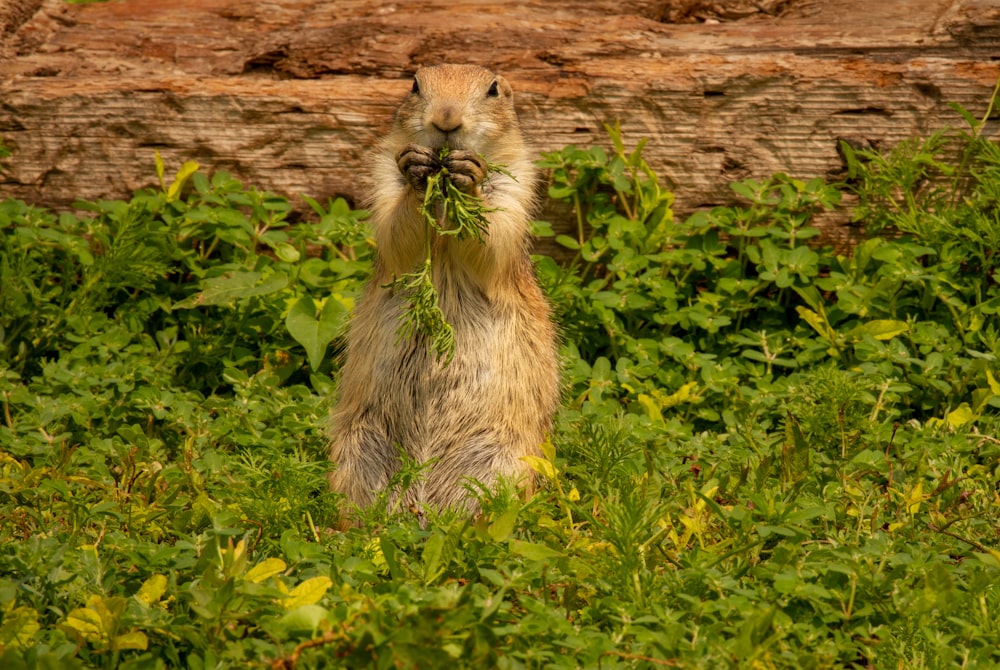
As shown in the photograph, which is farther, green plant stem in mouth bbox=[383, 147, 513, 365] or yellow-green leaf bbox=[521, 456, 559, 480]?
green plant stem in mouth bbox=[383, 147, 513, 365]

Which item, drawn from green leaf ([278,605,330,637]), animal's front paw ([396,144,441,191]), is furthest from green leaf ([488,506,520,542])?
animal's front paw ([396,144,441,191])

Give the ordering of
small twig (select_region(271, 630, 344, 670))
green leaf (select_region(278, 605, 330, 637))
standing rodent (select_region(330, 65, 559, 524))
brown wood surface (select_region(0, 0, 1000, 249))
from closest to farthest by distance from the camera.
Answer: small twig (select_region(271, 630, 344, 670)), green leaf (select_region(278, 605, 330, 637)), standing rodent (select_region(330, 65, 559, 524)), brown wood surface (select_region(0, 0, 1000, 249))

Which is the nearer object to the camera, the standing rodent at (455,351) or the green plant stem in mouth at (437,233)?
the green plant stem in mouth at (437,233)

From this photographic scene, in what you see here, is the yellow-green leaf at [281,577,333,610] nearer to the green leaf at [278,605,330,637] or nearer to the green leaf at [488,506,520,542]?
the green leaf at [278,605,330,637]

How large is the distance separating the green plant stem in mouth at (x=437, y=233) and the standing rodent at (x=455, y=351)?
0.05 metres

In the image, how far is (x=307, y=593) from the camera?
3.51m

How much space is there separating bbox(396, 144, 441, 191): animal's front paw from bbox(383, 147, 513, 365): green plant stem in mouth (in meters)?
0.03

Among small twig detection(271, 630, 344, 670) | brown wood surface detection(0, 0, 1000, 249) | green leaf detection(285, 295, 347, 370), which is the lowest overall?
green leaf detection(285, 295, 347, 370)

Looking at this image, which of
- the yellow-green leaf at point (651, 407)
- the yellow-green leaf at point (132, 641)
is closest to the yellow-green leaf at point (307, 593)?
the yellow-green leaf at point (132, 641)

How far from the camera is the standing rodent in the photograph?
4.94m

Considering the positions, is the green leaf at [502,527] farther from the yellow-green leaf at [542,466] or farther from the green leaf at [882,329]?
the green leaf at [882,329]

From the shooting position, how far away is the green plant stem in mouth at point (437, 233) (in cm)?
481

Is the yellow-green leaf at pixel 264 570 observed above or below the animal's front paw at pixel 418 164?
below

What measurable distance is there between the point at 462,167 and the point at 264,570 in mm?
2044
